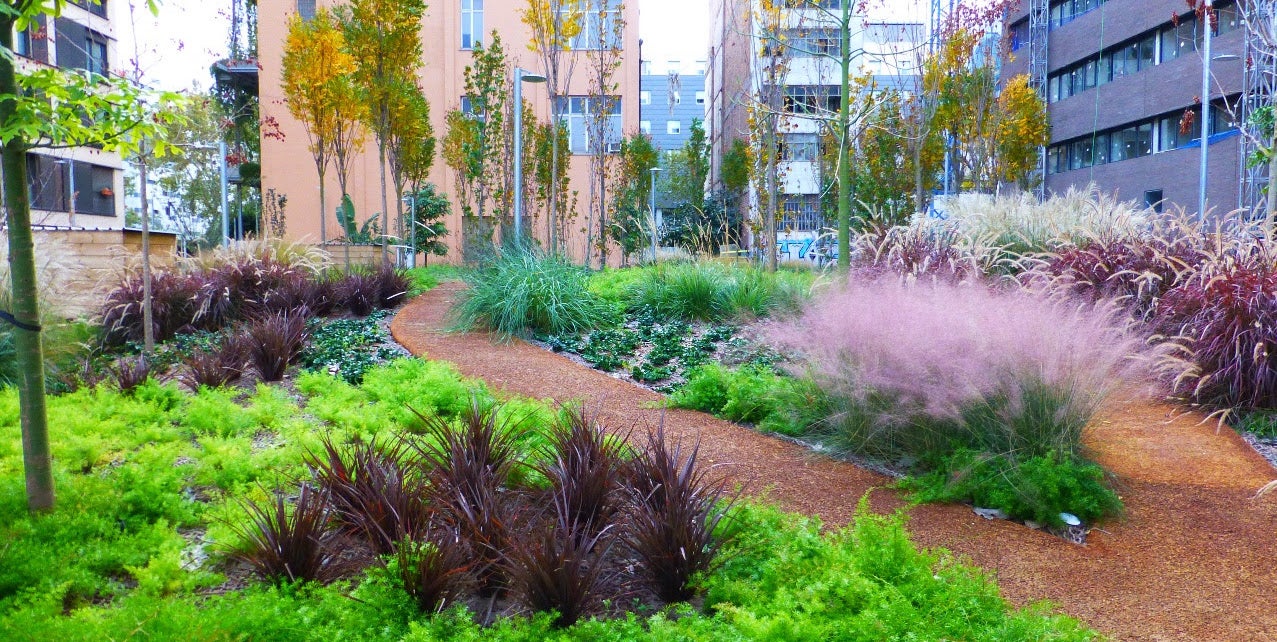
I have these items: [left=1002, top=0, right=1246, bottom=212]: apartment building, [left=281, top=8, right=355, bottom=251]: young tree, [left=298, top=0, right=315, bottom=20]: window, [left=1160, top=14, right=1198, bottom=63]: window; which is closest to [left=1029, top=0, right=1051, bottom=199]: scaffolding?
[left=1002, top=0, right=1246, bottom=212]: apartment building

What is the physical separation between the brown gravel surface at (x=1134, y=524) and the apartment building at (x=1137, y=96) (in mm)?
21774

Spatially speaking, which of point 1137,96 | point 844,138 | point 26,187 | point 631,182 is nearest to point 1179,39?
point 1137,96

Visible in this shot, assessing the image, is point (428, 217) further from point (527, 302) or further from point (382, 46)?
point (527, 302)

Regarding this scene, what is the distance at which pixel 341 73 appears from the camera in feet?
49.2

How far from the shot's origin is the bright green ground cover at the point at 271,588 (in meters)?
2.62

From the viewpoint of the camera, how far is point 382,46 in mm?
14781

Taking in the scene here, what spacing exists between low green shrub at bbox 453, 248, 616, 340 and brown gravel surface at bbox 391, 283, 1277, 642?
256 centimetres

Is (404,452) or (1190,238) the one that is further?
(1190,238)

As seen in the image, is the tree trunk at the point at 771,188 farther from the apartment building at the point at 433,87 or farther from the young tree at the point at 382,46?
the apartment building at the point at 433,87

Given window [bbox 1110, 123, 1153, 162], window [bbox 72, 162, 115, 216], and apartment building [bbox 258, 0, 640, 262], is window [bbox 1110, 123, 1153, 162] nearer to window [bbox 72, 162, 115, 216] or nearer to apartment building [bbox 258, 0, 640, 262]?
apartment building [bbox 258, 0, 640, 262]

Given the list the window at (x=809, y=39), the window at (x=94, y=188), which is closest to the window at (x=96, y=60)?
the window at (x=94, y=188)

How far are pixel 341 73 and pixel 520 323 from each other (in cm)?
852

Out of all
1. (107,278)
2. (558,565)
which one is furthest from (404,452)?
(107,278)

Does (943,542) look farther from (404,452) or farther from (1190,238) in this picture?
(1190,238)
